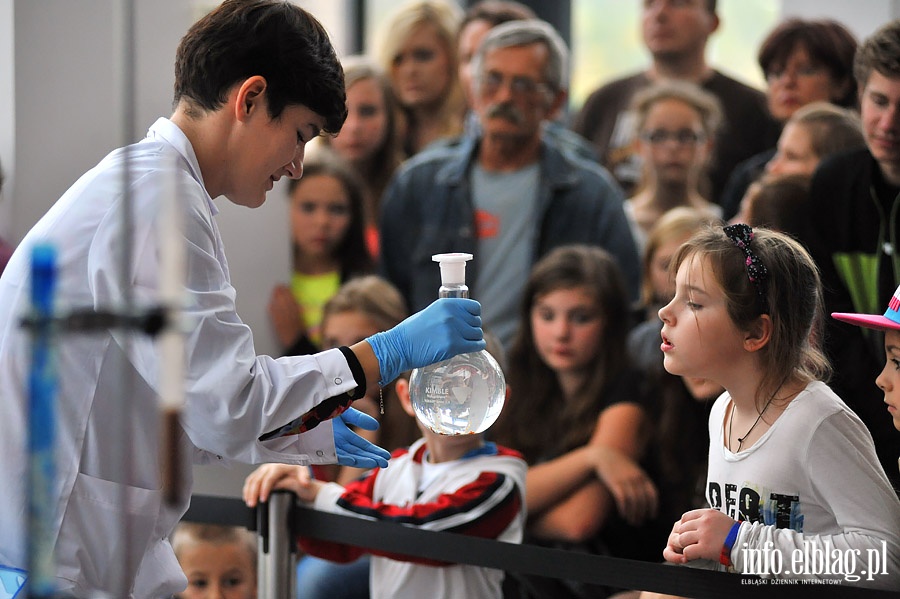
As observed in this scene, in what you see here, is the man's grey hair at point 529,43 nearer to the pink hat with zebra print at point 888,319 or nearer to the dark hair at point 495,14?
the dark hair at point 495,14

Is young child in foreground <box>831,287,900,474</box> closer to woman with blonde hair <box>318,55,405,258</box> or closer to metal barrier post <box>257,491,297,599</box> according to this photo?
metal barrier post <box>257,491,297,599</box>

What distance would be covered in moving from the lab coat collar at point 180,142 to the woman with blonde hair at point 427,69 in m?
2.55

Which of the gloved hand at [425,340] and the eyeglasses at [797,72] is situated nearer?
the gloved hand at [425,340]

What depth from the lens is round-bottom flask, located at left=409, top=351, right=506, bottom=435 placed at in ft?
7.29

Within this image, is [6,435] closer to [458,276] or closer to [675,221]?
[458,276]

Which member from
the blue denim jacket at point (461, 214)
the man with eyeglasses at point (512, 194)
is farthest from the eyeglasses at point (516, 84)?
the blue denim jacket at point (461, 214)

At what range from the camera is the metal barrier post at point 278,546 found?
9.21 ft

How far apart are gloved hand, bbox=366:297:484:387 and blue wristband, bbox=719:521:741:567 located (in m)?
0.59

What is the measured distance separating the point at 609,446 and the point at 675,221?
0.77 m

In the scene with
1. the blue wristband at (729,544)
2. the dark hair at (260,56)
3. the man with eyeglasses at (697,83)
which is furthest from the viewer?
the man with eyeglasses at (697,83)

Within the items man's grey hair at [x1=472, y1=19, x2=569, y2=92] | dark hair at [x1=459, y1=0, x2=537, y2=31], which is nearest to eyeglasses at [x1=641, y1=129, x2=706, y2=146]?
man's grey hair at [x1=472, y1=19, x2=569, y2=92]

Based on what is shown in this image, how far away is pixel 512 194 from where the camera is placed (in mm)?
3943

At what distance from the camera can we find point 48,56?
10.8ft

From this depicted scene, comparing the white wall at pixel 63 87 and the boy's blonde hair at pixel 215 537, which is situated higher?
the white wall at pixel 63 87
